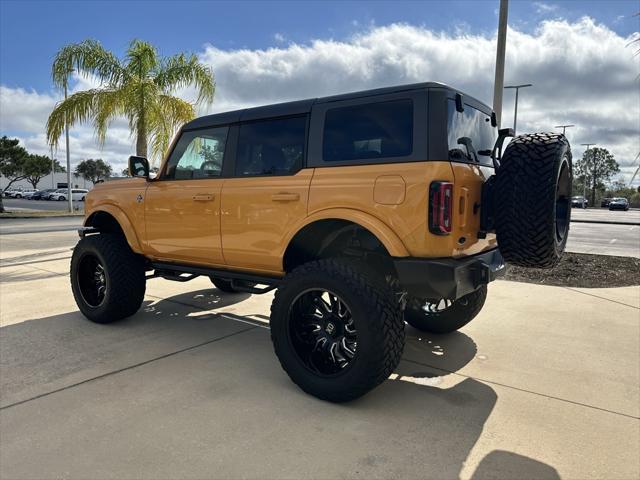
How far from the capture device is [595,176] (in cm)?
6756

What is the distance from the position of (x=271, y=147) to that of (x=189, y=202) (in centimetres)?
96

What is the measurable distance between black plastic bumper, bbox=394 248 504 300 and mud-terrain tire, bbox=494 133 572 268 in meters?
0.27

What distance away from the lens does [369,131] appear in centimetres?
317

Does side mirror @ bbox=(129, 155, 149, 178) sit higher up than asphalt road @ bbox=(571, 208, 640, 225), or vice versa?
side mirror @ bbox=(129, 155, 149, 178)

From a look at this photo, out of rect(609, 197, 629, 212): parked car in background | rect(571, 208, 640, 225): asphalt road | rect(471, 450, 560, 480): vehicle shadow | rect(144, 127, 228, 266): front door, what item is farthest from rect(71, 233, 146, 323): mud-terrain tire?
rect(609, 197, 629, 212): parked car in background

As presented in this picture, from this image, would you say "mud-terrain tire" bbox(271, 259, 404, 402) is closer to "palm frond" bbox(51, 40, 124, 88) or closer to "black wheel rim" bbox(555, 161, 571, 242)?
"black wheel rim" bbox(555, 161, 571, 242)

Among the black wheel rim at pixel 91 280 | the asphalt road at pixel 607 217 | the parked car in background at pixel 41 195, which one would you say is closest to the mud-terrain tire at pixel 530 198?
the black wheel rim at pixel 91 280

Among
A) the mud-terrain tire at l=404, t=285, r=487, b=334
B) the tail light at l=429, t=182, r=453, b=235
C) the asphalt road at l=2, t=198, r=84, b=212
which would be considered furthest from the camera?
the asphalt road at l=2, t=198, r=84, b=212

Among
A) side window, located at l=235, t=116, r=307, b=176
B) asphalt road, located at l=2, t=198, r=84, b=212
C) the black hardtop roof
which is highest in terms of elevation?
the black hardtop roof

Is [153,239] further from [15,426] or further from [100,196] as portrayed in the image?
[15,426]

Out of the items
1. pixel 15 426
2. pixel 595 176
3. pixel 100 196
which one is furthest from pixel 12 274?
pixel 595 176

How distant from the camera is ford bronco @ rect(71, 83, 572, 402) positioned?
2861mm

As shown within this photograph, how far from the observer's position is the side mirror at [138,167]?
4.40 meters

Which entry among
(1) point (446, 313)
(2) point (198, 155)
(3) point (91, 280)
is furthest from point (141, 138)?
(1) point (446, 313)
